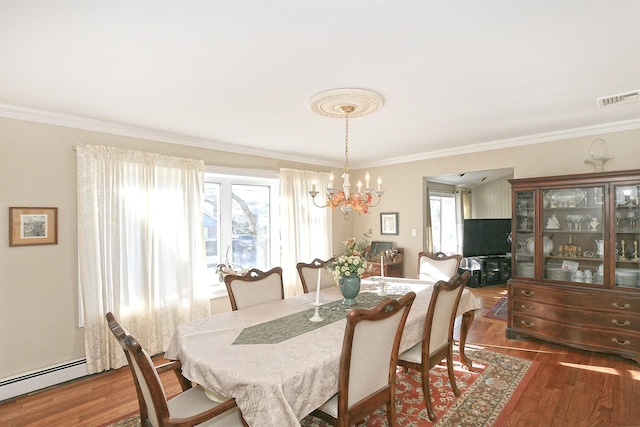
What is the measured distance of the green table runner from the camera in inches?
78.5

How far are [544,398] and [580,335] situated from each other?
1.22m

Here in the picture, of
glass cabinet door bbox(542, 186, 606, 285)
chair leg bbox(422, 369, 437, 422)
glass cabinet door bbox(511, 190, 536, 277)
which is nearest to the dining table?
chair leg bbox(422, 369, 437, 422)

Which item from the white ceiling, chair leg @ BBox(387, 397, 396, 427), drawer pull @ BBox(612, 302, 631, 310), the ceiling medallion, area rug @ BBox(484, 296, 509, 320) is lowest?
area rug @ BBox(484, 296, 509, 320)

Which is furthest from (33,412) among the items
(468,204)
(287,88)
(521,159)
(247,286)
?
(468,204)

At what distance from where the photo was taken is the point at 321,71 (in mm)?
2143

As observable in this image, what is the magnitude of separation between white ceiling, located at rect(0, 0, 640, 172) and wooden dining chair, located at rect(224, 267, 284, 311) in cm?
146

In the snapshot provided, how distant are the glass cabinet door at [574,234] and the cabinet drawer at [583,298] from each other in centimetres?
17

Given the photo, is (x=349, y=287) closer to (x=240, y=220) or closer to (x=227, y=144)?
(x=240, y=220)

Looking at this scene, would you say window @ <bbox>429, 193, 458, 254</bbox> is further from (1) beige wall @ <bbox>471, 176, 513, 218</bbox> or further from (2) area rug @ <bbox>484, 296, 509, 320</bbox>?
(2) area rug @ <bbox>484, 296, 509, 320</bbox>

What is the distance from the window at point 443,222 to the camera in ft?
23.8

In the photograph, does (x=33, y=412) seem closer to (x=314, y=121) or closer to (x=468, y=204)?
(x=314, y=121)

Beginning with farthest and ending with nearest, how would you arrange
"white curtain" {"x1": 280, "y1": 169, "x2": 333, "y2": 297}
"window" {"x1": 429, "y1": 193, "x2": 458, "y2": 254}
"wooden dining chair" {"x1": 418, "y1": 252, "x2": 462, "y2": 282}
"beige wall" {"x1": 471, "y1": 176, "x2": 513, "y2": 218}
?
"beige wall" {"x1": 471, "y1": 176, "x2": 513, "y2": 218} < "window" {"x1": 429, "y1": 193, "x2": 458, "y2": 254} < "white curtain" {"x1": 280, "y1": 169, "x2": 333, "y2": 297} < "wooden dining chair" {"x1": 418, "y1": 252, "x2": 462, "y2": 282}

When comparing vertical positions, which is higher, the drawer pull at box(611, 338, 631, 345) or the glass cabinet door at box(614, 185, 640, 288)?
the glass cabinet door at box(614, 185, 640, 288)

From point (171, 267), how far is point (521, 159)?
14.3ft
